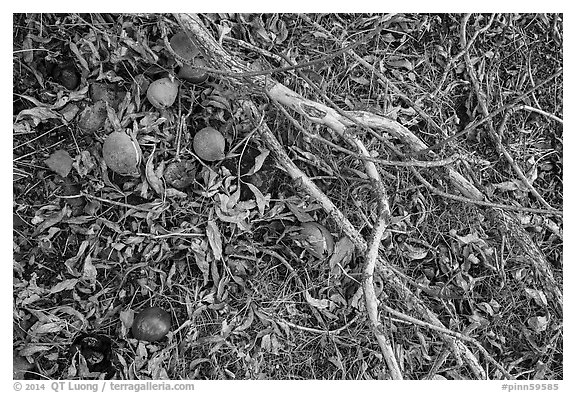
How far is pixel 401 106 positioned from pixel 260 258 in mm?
1049

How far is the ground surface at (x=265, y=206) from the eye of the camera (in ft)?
7.63

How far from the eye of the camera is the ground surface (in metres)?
2.33

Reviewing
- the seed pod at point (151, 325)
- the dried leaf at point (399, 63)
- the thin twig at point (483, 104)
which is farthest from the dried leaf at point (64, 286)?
the thin twig at point (483, 104)

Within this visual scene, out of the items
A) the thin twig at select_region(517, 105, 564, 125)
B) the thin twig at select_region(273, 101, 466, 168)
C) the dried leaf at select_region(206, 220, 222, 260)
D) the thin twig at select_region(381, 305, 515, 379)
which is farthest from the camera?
the thin twig at select_region(517, 105, 564, 125)

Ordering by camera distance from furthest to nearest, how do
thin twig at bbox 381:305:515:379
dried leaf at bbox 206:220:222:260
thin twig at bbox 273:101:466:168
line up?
1. dried leaf at bbox 206:220:222:260
2. thin twig at bbox 381:305:515:379
3. thin twig at bbox 273:101:466:168

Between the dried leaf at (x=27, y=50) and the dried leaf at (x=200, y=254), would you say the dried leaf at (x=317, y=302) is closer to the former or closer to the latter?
the dried leaf at (x=200, y=254)

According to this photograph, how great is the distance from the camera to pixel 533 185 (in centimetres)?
260

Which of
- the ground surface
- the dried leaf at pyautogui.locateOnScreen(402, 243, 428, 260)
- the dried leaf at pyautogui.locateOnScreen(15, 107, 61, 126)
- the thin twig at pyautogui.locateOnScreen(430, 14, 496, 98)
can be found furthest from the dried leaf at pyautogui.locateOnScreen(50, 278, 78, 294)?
the thin twig at pyautogui.locateOnScreen(430, 14, 496, 98)

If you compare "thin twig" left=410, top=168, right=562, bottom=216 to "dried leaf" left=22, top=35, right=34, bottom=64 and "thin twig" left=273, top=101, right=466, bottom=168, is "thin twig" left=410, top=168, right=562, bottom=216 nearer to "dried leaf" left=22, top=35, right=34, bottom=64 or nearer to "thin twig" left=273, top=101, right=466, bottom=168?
"thin twig" left=273, top=101, right=466, bottom=168

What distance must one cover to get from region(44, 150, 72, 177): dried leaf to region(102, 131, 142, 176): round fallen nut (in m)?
0.18

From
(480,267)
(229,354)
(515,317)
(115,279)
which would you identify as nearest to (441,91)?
(480,267)

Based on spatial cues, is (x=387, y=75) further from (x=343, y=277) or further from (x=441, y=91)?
(x=343, y=277)

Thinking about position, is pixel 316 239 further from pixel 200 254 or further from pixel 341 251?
pixel 200 254

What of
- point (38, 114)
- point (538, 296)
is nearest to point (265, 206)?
point (38, 114)
